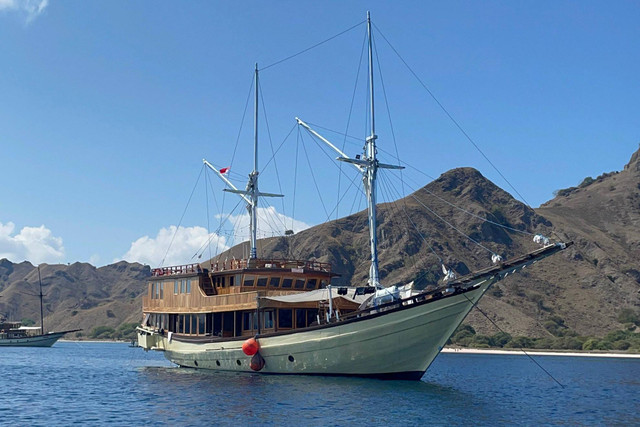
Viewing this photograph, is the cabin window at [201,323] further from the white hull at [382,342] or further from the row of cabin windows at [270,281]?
A: the white hull at [382,342]

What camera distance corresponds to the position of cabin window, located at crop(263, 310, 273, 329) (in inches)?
1522

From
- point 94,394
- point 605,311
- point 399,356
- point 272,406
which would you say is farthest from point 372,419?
point 605,311

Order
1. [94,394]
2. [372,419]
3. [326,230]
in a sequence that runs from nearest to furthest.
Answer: [372,419]
[94,394]
[326,230]

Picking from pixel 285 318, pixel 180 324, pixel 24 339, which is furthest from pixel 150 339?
pixel 24 339

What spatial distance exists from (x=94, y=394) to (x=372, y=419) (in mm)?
17550

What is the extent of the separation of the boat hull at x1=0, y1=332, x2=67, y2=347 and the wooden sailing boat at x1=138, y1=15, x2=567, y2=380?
242ft

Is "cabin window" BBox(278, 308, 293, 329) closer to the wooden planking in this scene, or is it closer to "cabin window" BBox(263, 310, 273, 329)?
"cabin window" BBox(263, 310, 273, 329)

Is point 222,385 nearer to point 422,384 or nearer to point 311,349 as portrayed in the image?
point 311,349

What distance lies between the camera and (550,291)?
138 metres

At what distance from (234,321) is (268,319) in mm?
2802

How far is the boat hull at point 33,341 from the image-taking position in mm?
113750

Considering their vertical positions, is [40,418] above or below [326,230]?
below

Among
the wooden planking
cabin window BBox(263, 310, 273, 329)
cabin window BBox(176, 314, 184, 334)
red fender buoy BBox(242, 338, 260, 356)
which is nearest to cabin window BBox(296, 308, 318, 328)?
cabin window BBox(263, 310, 273, 329)

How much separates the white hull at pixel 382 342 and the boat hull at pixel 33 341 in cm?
9036
